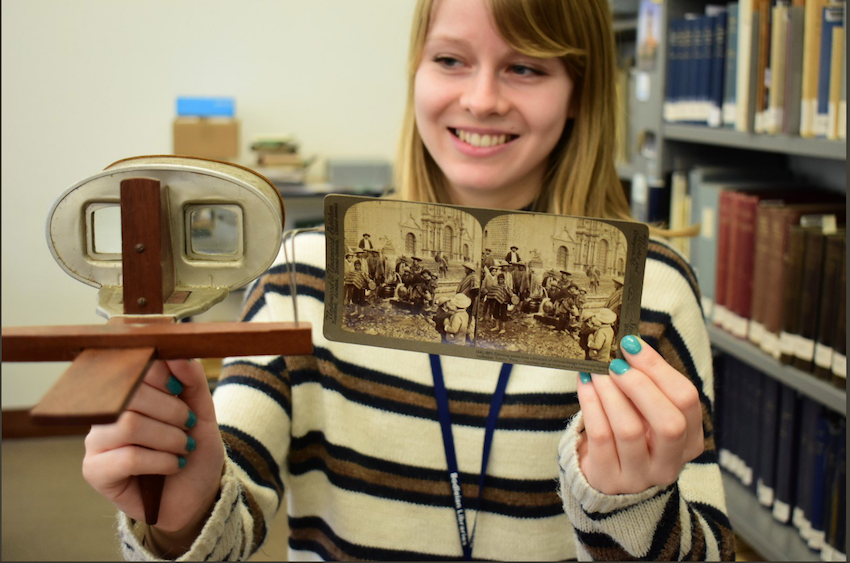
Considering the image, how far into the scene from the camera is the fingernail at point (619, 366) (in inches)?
30.2

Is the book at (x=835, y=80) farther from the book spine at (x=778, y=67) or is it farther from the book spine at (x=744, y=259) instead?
the book spine at (x=744, y=259)

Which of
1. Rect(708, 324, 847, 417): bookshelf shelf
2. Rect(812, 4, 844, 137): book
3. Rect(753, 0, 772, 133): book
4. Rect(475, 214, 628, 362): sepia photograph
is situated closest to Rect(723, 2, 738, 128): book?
Rect(753, 0, 772, 133): book

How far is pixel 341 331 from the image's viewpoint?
2.68 feet

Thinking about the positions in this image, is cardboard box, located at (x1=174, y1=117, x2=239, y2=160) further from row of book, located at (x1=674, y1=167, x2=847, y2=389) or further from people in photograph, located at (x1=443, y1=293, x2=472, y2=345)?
people in photograph, located at (x1=443, y1=293, x2=472, y2=345)

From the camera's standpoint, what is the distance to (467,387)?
1.17 metres

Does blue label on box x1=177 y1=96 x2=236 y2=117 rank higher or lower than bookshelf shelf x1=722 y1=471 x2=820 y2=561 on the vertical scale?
higher

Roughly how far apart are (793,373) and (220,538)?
144 centimetres

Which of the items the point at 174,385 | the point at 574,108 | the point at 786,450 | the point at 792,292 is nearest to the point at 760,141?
the point at 792,292

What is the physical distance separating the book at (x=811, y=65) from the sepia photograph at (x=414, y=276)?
1251 millimetres

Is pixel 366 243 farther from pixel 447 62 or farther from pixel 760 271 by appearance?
pixel 760 271

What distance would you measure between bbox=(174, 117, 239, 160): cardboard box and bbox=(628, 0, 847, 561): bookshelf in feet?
5.14

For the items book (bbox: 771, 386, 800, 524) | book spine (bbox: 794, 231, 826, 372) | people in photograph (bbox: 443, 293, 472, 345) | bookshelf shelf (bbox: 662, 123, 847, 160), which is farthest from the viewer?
book (bbox: 771, 386, 800, 524)

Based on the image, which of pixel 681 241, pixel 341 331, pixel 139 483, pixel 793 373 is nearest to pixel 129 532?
pixel 139 483

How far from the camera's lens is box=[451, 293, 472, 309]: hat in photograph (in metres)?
0.81
